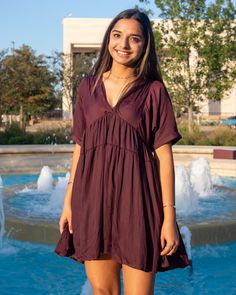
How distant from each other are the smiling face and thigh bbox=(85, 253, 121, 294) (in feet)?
3.00

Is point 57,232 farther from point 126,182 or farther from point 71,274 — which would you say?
point 126,182

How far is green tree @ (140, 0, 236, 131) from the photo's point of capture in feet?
62.7

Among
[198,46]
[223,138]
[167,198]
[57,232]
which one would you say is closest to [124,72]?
[167,198]

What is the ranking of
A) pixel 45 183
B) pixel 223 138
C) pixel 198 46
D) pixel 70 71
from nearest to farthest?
pixel 45 183 → pixel 223 138 → pixel 198 46 → pixel 70 71

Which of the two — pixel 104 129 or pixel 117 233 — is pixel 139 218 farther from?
pixel 104 129

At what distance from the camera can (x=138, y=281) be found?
2.19 metres

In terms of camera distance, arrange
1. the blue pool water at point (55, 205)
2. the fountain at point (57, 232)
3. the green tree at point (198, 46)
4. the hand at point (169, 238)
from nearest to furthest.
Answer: the hand at point (169, 238) < the fountain at point (57, 232) < the blue pool water at point (55, 205) < the green tree at point (198, 46)

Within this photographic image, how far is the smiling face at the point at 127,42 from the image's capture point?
90.1 inches

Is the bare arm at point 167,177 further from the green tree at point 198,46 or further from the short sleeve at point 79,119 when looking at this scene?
the green tree at point 198,46

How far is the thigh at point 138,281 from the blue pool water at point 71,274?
215 cm

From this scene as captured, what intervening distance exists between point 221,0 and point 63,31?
25694 mm

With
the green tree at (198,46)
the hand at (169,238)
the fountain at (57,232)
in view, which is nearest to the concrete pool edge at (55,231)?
the fountain at (57,232)

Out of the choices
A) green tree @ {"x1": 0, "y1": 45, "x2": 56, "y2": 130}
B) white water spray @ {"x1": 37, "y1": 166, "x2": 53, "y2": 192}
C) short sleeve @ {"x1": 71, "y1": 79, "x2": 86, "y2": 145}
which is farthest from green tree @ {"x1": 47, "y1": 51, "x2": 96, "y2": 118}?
→ short sleeve @ {"x1": 71, "y1": 79, "x2": 86, "y2": 145}

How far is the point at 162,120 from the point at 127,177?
12.1 inches
